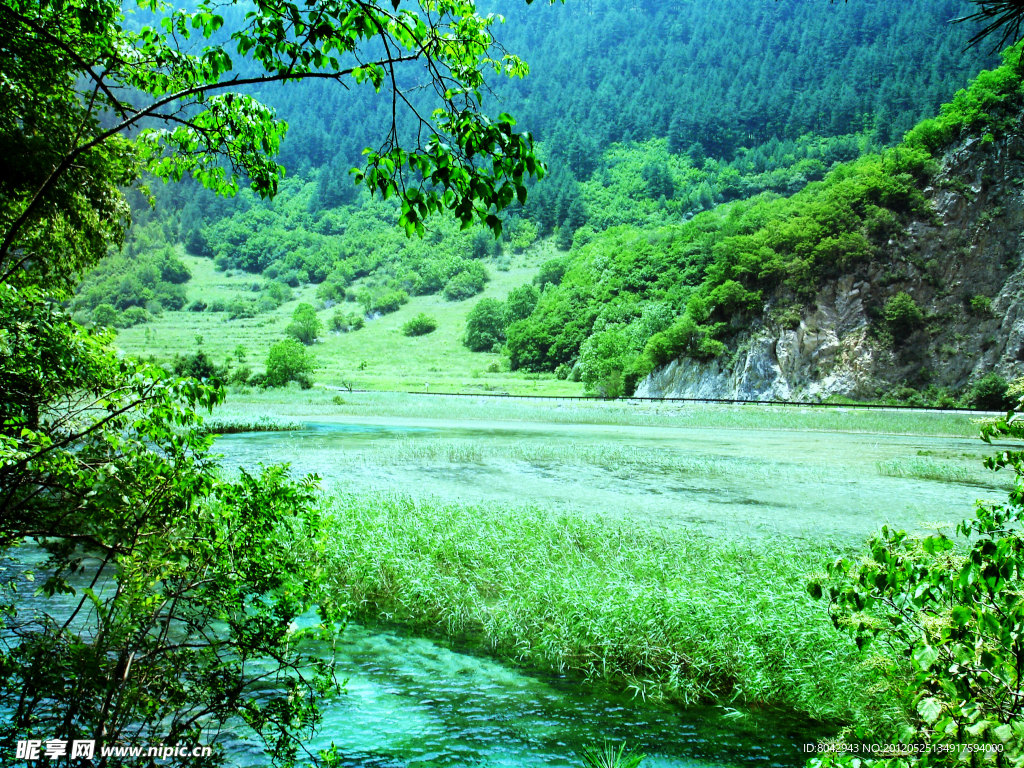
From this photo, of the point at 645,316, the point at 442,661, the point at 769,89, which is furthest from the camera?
the point at 769,89

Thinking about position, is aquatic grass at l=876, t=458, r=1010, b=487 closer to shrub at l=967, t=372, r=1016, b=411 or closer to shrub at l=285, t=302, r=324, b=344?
shrub at l=967, t=372, r=1016, b=411

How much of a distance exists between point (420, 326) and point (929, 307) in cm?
9305

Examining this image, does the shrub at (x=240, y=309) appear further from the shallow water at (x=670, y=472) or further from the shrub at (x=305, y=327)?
the shallow water at (x=670, y=472)

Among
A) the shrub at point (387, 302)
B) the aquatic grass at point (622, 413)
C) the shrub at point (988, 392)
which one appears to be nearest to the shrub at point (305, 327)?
the shrub at point (387, 302)

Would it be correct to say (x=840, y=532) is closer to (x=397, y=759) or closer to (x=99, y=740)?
(x=397, y=759)

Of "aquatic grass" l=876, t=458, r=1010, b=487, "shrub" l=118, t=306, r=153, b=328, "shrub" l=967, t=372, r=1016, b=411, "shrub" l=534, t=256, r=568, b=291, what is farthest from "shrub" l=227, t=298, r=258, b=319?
"aquatic grass" l=876, t=458, r=1010, b=487

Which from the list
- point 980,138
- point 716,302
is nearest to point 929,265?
point 980,138

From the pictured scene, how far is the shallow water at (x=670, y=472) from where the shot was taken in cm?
1399

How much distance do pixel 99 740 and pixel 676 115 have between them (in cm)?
18639

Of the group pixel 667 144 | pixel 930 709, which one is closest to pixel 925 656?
pixel 930 709

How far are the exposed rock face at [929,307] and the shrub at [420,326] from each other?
7958cm

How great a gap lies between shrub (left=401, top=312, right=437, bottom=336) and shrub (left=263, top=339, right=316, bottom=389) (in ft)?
191

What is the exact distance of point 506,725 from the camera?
5.78 m

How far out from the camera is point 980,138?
58.2m
